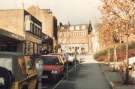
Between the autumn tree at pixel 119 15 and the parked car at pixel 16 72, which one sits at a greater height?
the autumn tree at pixel 119 15

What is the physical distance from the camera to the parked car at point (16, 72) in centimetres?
1202

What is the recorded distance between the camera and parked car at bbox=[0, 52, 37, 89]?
12016 millimetres

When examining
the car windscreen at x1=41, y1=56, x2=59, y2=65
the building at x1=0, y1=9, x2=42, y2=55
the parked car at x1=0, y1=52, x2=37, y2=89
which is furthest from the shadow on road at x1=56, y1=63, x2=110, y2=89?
the building at x1=0, y1=9, x2=42, y2=55

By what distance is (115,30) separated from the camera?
26.8 meters

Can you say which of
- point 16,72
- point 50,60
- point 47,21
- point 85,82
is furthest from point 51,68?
point 47,21

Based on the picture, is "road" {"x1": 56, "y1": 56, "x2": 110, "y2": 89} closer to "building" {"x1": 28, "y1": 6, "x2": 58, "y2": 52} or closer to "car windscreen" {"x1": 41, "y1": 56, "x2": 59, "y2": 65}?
"car windscreen" {"x1": 41, "y1": 56, "x2": 59, "y2": 65}

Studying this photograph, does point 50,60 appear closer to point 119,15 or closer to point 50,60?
point 50,60

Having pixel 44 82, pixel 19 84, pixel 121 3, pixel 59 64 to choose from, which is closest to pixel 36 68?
pixel 19 84

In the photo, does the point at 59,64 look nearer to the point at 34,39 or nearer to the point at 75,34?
the point at 34,39

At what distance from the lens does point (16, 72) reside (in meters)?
12.8

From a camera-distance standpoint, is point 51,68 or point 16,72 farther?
point 51,68

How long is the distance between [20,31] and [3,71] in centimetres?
4955

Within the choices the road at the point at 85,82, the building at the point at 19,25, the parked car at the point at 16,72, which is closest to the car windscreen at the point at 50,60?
the road at the point at 85,82

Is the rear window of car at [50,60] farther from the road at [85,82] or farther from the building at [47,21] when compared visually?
the building at [47,21]
